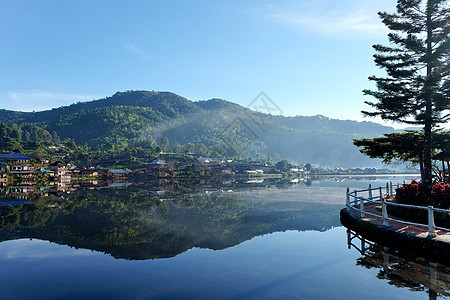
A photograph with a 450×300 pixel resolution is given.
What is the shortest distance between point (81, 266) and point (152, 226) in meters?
6.75

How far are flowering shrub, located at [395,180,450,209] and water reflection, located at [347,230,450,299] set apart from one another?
435 cm

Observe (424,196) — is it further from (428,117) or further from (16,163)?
(16,163)

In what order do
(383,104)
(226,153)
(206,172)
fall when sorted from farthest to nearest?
(226,153)
(206,172)
(383,104)

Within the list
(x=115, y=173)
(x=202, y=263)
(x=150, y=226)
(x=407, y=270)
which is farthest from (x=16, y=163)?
(x=407, y=270)

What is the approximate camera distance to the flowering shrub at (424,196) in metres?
13.9

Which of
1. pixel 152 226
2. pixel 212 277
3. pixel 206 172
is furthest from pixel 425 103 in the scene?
pixel 206 172

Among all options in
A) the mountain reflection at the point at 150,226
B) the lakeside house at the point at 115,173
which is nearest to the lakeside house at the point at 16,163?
the lakeside house at the point at 115,173

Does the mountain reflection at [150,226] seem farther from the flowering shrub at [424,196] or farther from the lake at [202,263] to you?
the flowering shrub at [424,196]

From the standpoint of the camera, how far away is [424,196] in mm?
15008

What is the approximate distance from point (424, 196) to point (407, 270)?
24.0 feet

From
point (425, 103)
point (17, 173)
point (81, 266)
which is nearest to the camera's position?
point (81, 266)

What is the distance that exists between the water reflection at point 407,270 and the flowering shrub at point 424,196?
435 cm

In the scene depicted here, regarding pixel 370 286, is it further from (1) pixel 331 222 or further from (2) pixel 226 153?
(2) pixel 226 153

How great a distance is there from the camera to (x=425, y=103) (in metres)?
16.5
